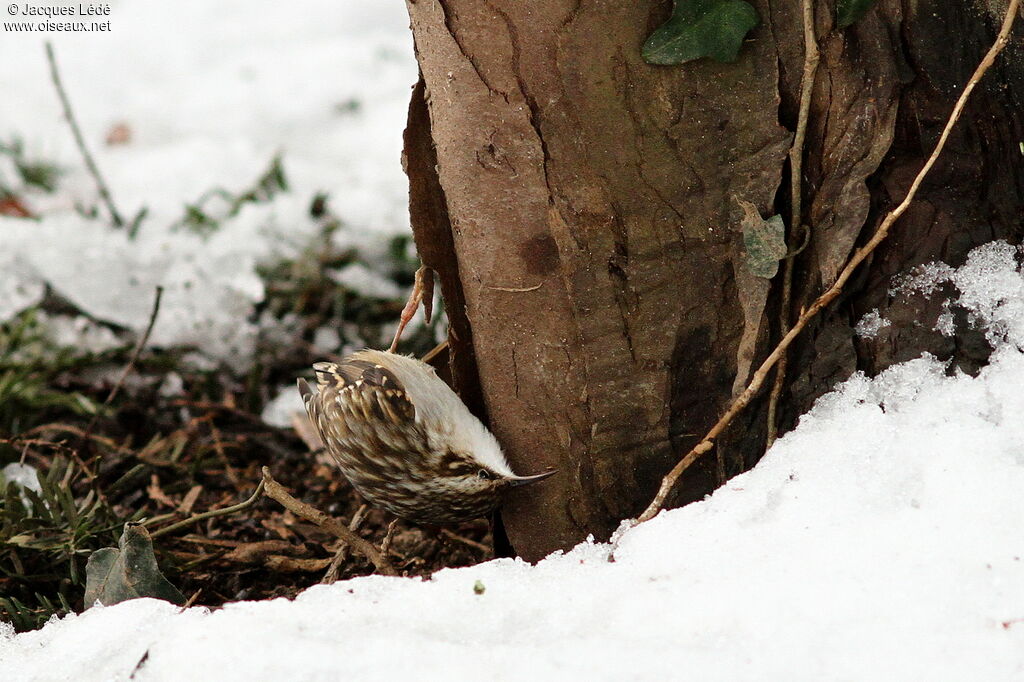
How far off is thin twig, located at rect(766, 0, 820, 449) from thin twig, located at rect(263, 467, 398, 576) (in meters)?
0.99

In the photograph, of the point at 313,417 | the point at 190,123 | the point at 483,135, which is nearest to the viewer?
the point at 483,135

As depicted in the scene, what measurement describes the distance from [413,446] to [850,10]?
5.19 feet

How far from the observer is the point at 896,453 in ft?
6.67

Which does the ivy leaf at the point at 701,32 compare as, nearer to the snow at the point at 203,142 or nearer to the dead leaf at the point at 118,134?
the snow at the point at 203,142

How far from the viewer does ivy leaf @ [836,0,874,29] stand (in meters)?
1.99

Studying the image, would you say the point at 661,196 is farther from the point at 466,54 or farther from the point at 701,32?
the point at 466,54

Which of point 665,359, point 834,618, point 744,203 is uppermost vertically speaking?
point 744,203

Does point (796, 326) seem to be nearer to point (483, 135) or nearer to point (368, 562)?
point (483, 135)

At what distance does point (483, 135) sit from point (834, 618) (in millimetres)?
1228

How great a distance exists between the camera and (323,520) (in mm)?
2465

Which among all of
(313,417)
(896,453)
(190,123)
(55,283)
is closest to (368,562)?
(313,417)

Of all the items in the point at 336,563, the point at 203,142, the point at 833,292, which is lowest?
the point at 336,563

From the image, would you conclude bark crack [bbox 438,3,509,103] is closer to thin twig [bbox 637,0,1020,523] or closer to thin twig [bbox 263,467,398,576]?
thin twig [bbox 637,0,1020,523]

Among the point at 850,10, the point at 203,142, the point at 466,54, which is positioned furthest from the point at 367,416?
the point at 203,142
